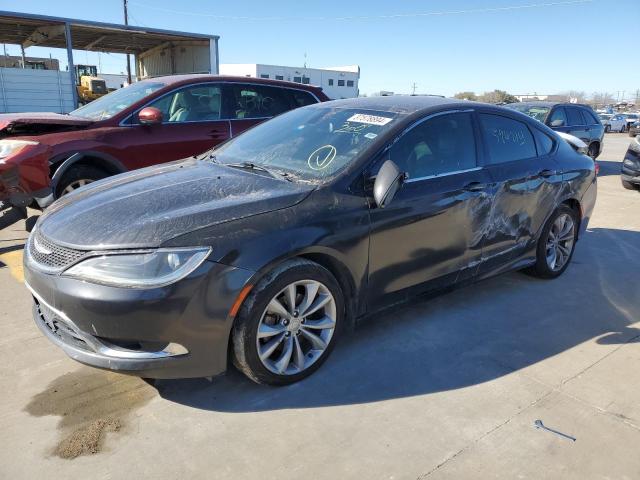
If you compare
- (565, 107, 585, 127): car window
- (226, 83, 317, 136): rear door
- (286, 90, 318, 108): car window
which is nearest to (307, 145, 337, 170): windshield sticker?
(226, 83, 317, 136): rear door

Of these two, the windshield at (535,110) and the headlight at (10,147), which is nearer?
the headlight at (10,147)

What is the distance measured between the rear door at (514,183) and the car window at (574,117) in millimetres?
9088

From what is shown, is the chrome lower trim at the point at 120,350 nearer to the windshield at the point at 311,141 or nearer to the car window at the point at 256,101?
the windshield at the point at 311,141

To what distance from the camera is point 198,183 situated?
3.14 meters

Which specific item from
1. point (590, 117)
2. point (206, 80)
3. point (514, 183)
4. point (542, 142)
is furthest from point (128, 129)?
point (590, 117)

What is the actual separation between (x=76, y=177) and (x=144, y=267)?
3582 mm

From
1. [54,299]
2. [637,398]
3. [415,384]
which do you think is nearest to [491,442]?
[415,384]

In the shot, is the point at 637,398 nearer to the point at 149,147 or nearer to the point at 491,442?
the point at 491,442

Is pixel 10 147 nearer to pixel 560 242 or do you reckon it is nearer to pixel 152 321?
pixel 152 321

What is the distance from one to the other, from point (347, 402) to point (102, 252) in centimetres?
153

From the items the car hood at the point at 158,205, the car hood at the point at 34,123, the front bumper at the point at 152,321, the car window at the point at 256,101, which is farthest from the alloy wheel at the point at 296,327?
the car window at the point at 256,101

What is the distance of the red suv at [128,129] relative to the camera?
477 centimetres

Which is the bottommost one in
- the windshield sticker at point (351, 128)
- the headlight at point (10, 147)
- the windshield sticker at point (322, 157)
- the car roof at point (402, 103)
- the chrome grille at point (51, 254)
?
the chrome grille at point (51, 254)

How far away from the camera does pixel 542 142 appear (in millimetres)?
4566
